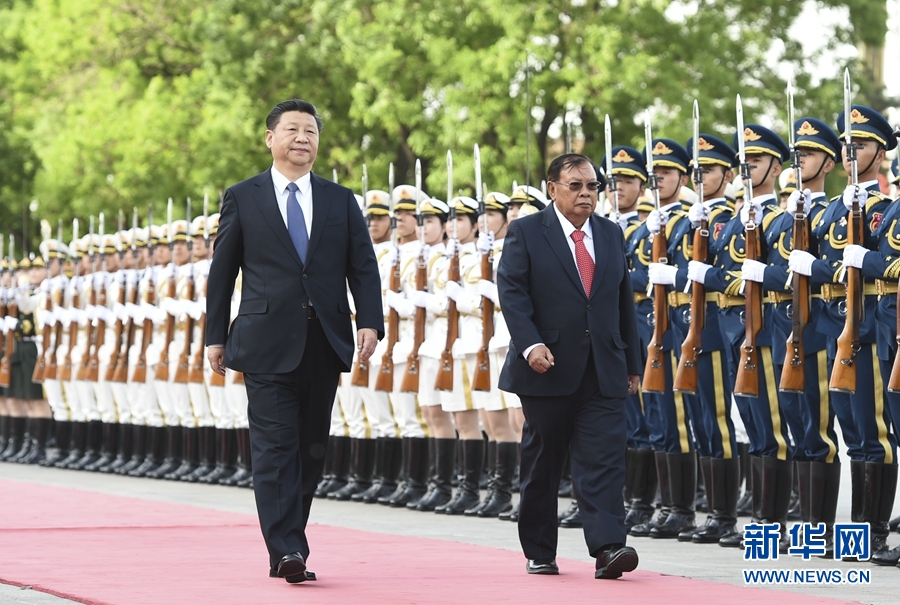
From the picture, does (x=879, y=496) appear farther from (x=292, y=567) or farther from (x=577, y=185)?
(x=292, y=567)

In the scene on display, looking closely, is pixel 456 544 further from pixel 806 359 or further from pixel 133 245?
pixel 133 245

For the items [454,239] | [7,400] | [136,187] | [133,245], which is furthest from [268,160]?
[454,239]

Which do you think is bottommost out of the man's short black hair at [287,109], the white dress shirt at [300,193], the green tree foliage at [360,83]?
the white dress shirt at [300,193]

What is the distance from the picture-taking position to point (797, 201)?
8.52 m

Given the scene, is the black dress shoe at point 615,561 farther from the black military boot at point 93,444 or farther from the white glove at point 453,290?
the black military boot at point 93,444

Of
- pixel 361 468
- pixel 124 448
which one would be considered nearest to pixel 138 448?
Answer: pixel 124 448

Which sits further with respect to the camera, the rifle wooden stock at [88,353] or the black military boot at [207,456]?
the rifle wooden stock at [88,353]

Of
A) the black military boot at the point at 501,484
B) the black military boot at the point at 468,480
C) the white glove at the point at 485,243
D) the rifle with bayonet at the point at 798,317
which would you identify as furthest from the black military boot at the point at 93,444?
the rifle with bayonet at the point at 798,317

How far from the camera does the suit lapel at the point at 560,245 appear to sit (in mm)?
7570

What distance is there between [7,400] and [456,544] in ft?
37.8

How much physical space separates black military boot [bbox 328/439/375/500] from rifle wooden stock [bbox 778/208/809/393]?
5.04 metres

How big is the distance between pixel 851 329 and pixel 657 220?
1.78m

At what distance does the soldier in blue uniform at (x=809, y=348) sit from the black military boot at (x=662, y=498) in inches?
42.1

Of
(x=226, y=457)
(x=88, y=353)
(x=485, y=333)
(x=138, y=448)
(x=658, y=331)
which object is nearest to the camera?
(x=658, y=331)
